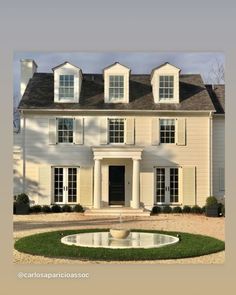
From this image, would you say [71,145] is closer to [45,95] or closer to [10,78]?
[45,95]

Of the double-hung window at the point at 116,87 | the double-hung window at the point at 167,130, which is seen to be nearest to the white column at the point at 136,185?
the double-hung window at the point at 167,130

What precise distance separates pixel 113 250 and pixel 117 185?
3.81 m

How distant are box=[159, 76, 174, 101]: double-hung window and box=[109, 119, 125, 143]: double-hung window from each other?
4.82 ft

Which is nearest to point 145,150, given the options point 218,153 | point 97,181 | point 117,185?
point 117,185

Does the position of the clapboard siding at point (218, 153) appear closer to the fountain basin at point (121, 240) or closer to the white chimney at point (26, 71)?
the fountain basin at point (121, 240)

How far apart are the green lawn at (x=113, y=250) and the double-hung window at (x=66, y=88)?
463cm

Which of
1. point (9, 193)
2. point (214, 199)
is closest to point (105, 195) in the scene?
point (214, 199)

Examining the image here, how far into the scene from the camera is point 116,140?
1571cm

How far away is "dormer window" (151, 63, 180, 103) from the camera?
15625 mm

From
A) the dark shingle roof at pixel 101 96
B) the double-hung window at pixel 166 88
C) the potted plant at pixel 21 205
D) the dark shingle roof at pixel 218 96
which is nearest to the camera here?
the potted plant at pixel 21 205

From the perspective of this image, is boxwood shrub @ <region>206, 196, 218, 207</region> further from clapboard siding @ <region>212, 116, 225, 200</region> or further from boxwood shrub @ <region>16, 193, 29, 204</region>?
boxwood shrub @ <region>16, 193, 29, 204</region>

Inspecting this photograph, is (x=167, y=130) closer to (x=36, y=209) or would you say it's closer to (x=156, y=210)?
(x=156, y=210)

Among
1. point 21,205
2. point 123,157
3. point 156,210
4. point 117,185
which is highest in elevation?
point 123,157

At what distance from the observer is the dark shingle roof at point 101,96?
1537 centimetres
